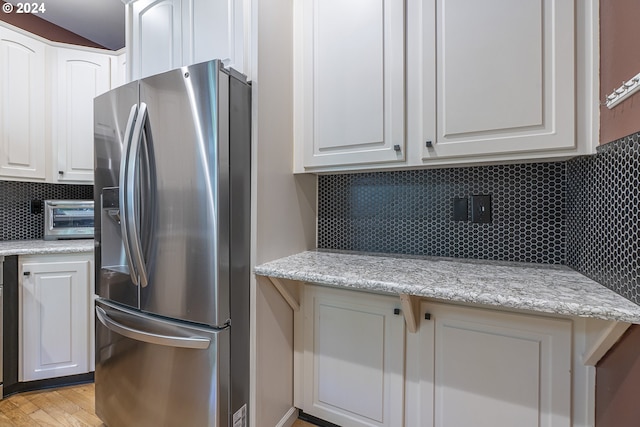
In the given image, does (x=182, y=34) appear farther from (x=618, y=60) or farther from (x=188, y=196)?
(x=618, y=60)

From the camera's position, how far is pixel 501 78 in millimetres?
1127

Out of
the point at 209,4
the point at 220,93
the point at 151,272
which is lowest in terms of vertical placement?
the point at 151,272

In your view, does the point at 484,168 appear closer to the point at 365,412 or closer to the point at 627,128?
the point at 627,128

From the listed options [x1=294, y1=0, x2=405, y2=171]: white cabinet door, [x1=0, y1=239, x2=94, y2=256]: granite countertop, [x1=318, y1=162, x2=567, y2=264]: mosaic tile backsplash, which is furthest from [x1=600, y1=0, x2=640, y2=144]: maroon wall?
[x1=0, y1=239, x2=94, y2=256]: granite countertop

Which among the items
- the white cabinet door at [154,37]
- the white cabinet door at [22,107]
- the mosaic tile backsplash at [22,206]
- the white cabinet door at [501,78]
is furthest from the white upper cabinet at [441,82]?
the mosaic tile backsplash at [22,206]

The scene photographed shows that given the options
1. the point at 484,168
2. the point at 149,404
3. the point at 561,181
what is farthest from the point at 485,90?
the point at 149,404

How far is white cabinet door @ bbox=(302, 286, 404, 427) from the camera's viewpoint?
138cm

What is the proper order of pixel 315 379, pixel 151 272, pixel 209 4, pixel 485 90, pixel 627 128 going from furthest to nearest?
pixel 315 379 → pixel 209 4 → pixel 151 272 → pixel 485 90 → pixel 627 128

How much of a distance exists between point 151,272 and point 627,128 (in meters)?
1.71

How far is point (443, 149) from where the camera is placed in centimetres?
123

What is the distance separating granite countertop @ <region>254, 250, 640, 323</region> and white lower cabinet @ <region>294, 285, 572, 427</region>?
0.16m

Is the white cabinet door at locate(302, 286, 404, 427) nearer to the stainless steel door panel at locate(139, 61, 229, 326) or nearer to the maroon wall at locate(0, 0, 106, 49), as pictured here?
the stainless steel door panel at locate(139, 61, 229, 326)

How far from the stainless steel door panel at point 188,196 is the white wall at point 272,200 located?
169 mm

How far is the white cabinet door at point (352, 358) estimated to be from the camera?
4.52 feet
